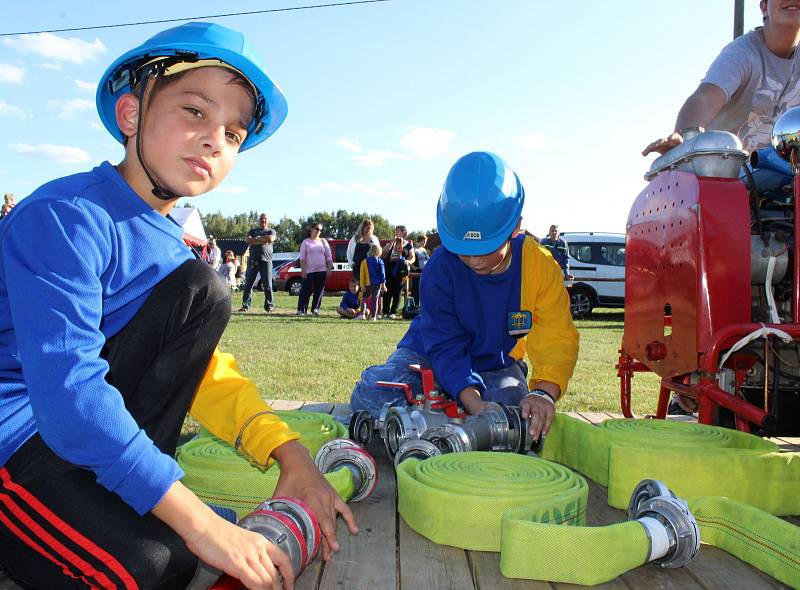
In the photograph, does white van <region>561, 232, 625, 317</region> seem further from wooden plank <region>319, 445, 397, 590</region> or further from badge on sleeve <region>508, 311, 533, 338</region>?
wooden plank <region>319, 445, 397, 590</region>

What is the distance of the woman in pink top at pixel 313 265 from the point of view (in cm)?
1387

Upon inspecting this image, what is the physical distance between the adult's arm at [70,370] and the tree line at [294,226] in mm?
→ 85181

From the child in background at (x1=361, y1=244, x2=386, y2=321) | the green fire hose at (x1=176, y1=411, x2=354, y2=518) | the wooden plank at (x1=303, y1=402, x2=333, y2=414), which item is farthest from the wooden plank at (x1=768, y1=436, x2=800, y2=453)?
the child in background at (x1=361, y1=244, x2=386, y2=321)

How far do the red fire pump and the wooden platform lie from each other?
83 cm

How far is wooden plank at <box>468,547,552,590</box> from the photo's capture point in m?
1.71

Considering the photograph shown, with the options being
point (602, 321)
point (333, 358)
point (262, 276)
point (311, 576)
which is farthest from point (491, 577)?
point (602, 321)

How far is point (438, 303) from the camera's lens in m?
3.22

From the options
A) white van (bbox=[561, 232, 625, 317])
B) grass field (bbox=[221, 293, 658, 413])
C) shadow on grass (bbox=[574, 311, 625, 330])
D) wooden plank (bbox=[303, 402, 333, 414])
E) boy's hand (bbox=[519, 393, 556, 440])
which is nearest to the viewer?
boy's hand (bbox=[519, 393, 556, 440])

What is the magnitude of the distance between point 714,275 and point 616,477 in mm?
998

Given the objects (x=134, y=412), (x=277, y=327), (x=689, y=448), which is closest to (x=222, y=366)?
(x=134, y=412)

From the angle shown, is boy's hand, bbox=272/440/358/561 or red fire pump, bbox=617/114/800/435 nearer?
boy's hand, bbox=272/440/358/561

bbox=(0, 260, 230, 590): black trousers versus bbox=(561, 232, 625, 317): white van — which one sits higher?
bbox=(561, 232, 625, 317): white van

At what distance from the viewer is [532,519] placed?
1844mm

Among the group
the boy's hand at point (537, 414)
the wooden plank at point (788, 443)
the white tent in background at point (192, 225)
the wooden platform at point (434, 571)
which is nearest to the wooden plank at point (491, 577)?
the wooden platform at point (434, 571)
